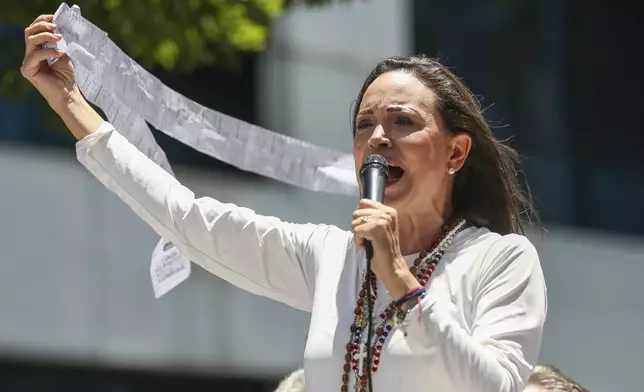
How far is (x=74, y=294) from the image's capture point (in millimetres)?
11266

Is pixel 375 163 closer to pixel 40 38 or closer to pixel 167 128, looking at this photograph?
pixel 40 38

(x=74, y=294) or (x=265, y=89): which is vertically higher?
(x=265, y=89)

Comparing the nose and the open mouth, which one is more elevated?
the nose

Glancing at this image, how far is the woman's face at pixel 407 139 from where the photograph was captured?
11.2 feet

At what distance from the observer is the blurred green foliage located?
20.7 ft

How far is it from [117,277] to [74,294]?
386 mm

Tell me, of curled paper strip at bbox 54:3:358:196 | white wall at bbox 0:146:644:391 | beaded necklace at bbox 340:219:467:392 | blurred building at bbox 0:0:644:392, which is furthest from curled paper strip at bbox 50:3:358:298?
white wall at bbox 0:146:644:391

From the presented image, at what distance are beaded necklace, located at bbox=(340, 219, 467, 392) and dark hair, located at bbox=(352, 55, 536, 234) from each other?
0.47 ft

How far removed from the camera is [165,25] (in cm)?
661

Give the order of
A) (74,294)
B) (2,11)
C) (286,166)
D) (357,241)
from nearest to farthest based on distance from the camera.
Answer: (357,241) < (286,166) < (2,11) < (74,294)

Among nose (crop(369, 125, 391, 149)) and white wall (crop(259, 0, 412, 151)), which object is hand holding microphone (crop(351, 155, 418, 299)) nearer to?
nose (crop(369, 125, 391, 149))

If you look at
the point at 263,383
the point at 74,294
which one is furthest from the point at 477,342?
the point at 263,383

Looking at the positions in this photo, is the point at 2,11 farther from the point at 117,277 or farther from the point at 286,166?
the point at 117,277

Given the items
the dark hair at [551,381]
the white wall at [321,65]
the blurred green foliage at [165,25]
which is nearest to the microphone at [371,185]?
the dark hair at [551,381]
